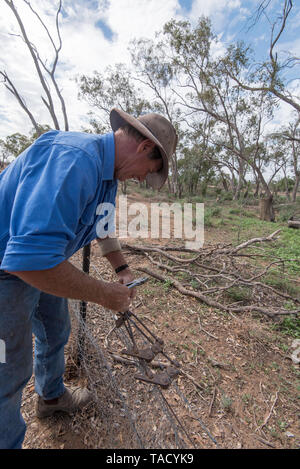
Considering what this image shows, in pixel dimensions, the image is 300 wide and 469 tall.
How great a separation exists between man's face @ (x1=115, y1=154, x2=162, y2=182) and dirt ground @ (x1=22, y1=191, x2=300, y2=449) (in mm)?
1078

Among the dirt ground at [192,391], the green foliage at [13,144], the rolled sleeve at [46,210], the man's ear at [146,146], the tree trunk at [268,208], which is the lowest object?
the dirt ground at [192,391]

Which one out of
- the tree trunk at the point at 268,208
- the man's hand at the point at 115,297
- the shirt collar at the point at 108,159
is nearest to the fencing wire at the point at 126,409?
the man's hand at the point at 115,297

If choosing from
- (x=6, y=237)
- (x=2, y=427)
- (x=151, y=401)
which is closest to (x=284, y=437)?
(x=151, y=401)

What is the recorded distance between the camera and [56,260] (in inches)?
29.9

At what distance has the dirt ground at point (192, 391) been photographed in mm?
1420

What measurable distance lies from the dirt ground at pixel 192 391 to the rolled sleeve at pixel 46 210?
3.13 feet

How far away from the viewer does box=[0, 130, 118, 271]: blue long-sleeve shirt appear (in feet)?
2.41

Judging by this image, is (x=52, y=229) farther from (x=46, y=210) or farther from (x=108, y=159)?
(x=108, y=159)

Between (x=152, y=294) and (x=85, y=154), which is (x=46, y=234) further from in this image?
(x=152, y=294)

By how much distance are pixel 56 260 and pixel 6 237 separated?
1.03 ft

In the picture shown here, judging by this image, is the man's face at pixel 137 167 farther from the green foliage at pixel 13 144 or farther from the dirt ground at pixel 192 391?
the green foliage at pixel 13 144
